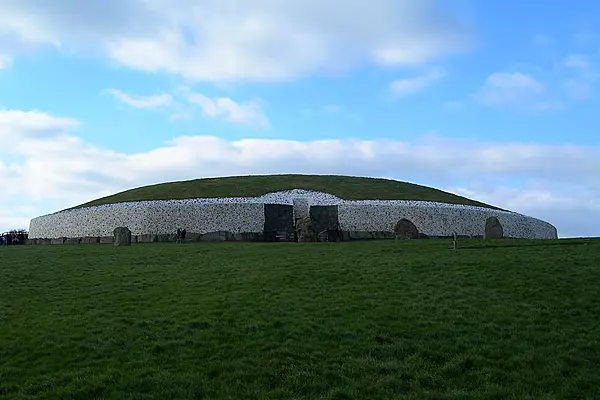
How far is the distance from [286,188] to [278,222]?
6.64 metres

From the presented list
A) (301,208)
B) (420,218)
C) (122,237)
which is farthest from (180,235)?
(420,218)

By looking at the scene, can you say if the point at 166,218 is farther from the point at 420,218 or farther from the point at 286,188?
the point at 420,218

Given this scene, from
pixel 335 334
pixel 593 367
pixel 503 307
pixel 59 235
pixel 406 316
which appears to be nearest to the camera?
pixel 593 367

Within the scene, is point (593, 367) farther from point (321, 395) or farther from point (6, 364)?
point (6, 364)

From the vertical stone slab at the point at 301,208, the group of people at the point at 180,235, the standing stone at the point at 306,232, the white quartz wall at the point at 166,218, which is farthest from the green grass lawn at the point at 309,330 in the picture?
the vertical stone slab at the point at 301,208

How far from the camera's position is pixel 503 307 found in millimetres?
14250

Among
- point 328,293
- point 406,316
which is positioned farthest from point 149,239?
point 406,316

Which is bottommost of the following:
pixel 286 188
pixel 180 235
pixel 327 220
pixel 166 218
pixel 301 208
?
pixel 180 235

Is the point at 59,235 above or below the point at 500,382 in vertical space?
above

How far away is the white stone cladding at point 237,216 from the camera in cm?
3806

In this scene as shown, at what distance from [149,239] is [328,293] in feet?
75.4

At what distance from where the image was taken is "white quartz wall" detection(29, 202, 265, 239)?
3800 centimetres

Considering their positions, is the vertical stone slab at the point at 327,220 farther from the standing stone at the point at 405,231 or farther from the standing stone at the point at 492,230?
the standing stone at the point at 492,230

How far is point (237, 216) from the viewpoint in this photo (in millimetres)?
38281
